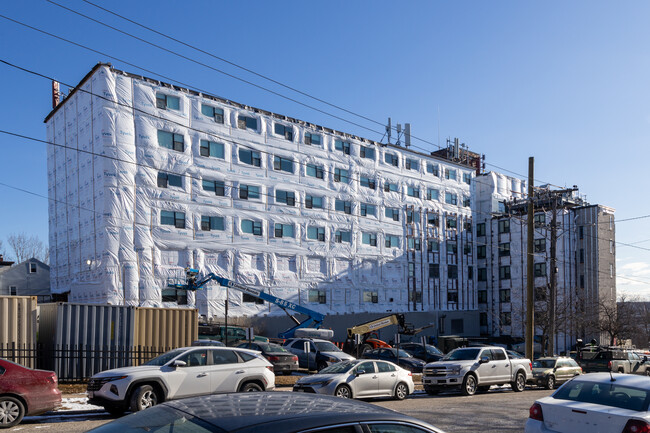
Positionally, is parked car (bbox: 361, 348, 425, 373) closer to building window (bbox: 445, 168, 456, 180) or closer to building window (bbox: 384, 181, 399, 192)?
building window (bbox: 384, 181, 399, 192)

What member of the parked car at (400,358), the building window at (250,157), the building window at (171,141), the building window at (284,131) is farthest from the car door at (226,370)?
the building window at (284,131)

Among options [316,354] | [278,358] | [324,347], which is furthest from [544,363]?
[278,358]

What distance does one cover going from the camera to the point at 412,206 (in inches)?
2564

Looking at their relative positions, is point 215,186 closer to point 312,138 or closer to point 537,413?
point 312,138

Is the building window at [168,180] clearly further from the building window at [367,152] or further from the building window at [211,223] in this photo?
the building window at [367,152]

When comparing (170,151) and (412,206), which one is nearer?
(170,151)

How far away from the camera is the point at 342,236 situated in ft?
193

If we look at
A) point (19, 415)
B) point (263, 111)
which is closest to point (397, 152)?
point (263, 111)

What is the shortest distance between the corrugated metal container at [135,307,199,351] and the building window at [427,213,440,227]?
45430 millimetres

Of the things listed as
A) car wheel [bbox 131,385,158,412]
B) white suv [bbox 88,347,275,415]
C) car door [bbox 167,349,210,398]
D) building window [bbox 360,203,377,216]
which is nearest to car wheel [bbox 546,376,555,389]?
white suv [bbox 88,347,275,415]

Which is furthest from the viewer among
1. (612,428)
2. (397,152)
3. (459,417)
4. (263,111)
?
(397,152)

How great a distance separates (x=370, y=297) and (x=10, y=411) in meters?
49.3

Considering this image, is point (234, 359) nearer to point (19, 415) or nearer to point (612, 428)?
point (19, 415)

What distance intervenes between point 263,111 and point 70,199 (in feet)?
58.5
